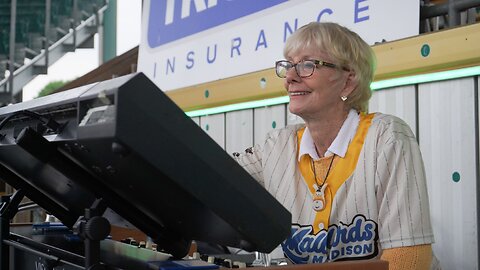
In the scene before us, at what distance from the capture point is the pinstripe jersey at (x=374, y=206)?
1.21 m

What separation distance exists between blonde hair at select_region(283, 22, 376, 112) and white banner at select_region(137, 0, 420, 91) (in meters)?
0.31

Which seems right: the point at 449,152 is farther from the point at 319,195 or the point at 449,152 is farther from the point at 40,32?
the point at 40,32

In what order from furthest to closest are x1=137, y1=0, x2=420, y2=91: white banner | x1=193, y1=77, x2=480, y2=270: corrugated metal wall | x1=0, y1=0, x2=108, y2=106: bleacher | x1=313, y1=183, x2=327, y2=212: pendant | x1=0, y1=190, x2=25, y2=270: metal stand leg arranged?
x1=0, y1=0, x2=108, y2=106: bleacher, x1=137, y1=0, x2=420, y2=91: white banner, x1=193, y1=77, x2=480, y2=270: corrugated metal wall, x1=313, y1=183, x2=327, y2=212: pendant, x1=0, y1=190, x2=25, y2=270: metal stand leg

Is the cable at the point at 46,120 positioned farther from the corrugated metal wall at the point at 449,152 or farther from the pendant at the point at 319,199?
the corrugated metal wall at the point at 449,152

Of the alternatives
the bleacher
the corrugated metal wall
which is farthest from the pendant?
the bleacher

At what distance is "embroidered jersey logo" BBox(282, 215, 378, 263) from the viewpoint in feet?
4.18

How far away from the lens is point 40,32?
21.1 ft

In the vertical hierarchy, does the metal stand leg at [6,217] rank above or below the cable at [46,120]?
below

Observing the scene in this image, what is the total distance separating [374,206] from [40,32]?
5792 mm

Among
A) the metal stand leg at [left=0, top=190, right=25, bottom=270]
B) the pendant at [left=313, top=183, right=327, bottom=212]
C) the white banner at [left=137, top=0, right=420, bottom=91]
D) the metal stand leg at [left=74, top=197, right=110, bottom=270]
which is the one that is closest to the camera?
the metal stand leg at [left=74, top=197, right=110, bottom=270]

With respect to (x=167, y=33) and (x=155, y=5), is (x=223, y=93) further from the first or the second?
(x=155, y=5)

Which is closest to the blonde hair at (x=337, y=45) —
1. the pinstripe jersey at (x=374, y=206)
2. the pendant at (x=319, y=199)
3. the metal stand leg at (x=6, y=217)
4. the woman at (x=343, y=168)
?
the woman at (x=343, y=168)

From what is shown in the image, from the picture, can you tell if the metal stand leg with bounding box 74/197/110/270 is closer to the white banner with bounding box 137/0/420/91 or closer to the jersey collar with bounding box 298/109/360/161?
the jersey collar with bounding box 298/109/360/161

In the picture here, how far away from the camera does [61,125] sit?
82cm
